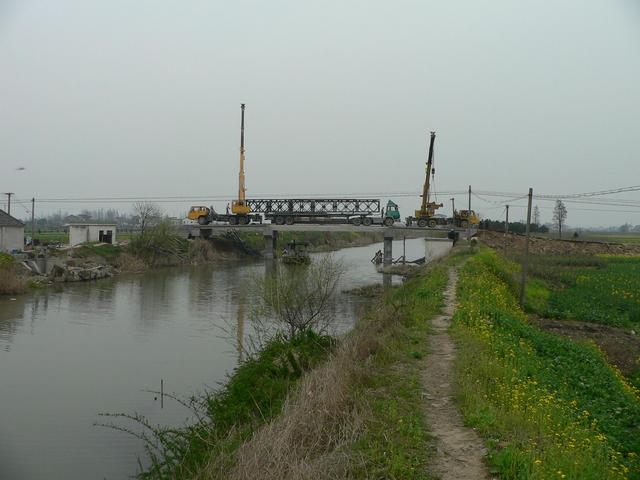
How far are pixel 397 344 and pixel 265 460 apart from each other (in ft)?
18.0

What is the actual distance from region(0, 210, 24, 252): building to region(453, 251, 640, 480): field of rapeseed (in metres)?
36.8

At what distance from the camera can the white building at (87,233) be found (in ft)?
163

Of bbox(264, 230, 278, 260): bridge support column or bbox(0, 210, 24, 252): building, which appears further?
bbox(264, 230, 278, 260): bridge support column

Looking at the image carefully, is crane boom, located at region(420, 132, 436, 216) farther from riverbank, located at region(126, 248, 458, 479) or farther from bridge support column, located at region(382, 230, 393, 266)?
riverbank, located at region(126, 248, 458, 479)

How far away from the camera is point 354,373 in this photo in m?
8.61

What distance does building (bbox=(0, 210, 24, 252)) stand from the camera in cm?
3912

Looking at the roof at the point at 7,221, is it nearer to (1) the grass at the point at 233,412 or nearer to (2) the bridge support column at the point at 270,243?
(2) the bridge support column at the point at 270,243

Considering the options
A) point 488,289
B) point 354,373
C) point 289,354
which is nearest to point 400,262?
point 488,289

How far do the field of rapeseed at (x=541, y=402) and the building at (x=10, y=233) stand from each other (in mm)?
36806

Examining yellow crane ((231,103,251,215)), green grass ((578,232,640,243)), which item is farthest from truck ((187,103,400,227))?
green grass ((578,232,640,243))

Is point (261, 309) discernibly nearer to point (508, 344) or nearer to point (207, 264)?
point (508, 344)

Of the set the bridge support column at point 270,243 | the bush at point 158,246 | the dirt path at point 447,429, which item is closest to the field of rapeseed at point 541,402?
the dirt path at point 447,429

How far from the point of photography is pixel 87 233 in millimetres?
50000

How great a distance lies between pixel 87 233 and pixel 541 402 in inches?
1937
